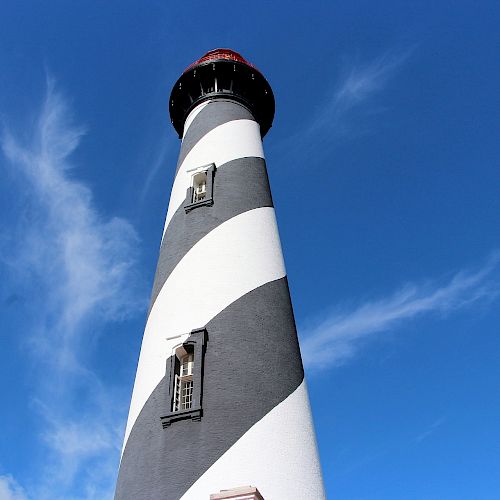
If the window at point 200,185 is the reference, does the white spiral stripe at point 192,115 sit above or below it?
above

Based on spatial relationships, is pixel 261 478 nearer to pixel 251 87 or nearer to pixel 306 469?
pixel 306 469

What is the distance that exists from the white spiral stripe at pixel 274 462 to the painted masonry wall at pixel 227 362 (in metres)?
0.01

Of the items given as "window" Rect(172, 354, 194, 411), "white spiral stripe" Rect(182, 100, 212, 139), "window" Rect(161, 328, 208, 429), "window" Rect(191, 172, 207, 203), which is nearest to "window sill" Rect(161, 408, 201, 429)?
"window" Rect(161, 328, 208, 429)

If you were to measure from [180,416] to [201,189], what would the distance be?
474cm

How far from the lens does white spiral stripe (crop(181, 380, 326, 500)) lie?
6.10 meters

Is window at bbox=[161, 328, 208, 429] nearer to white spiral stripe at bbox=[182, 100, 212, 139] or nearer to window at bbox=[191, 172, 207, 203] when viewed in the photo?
window at bbox=[191, 172, 207, 203]

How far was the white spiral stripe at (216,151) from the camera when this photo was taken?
10461mm

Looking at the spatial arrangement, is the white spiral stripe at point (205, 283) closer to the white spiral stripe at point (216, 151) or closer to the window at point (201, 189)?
the window at point (201, 189)

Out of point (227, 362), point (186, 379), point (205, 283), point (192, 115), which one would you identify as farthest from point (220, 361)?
point (192, 115)

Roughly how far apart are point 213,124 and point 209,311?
516 cm

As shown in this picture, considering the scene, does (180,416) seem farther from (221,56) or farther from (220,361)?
(221,56)

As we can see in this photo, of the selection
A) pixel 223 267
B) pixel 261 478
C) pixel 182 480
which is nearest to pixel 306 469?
pixel 261 478

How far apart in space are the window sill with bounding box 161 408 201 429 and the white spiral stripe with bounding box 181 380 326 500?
0.61m

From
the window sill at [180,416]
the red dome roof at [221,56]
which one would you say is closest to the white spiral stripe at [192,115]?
the red dome roof at [221,56]
